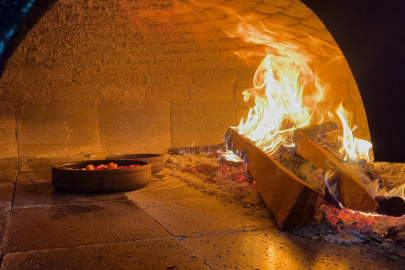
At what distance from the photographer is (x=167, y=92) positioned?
6453mm

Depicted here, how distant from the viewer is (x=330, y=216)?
2.67 m

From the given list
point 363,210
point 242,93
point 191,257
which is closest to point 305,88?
point 242,93

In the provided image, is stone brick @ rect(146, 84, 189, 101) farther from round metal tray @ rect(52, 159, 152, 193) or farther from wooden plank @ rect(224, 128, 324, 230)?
wooden plank @ rect(224, 128, 324, 230)

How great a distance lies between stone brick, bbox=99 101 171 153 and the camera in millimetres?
6184

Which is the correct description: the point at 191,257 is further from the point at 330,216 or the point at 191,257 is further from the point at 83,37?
the point at 83,37

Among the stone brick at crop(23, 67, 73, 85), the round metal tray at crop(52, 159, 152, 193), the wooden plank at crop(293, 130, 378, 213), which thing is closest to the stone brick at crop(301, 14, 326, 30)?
the wooden plank at crop(293, 130, 378, 213)

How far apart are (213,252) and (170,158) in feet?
11.7

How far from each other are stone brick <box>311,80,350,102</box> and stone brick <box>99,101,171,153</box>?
269cm

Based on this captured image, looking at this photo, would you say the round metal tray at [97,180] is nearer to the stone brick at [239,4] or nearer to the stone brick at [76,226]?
the stone brick at [76,226]

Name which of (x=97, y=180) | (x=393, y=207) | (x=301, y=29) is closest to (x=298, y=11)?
(x=301, y=29)

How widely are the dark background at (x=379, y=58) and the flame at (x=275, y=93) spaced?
6.13 feet

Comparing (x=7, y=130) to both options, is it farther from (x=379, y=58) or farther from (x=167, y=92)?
(x=379, y=58)

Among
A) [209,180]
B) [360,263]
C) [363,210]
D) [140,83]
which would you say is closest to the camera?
[360,263]

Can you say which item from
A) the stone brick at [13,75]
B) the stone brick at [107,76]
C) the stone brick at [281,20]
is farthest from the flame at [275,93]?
the stone brick at [13,75]
